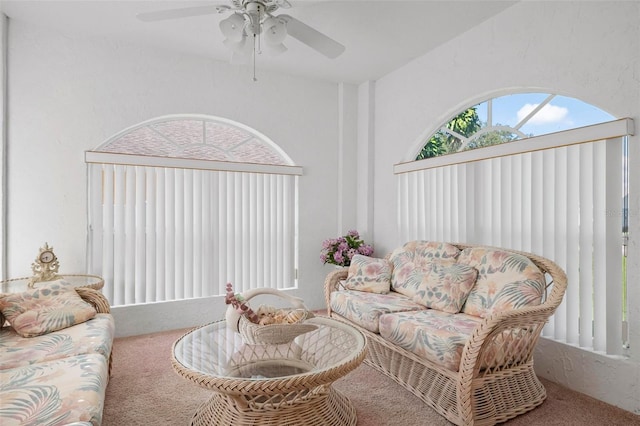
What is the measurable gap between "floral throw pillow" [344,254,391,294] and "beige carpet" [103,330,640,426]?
0.69 m

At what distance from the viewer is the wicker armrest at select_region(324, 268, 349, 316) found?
3178mm

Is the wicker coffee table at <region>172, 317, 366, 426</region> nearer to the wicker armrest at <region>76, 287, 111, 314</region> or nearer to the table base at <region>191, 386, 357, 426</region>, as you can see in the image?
the table base at <region>191, 386, 357, 426</region>

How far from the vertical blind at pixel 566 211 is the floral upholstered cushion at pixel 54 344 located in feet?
9.12

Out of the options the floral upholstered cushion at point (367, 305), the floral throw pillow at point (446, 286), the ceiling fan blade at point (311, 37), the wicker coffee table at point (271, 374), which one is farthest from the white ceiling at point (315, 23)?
the wicker coffee table at point (271, 374)

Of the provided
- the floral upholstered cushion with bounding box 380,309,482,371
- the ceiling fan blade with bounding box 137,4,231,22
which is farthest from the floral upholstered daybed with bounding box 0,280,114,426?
the ceiling fan blade with bounding box 137,4,231,22

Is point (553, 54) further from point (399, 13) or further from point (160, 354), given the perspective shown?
point (160, 354)

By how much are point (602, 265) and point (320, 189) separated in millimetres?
2803

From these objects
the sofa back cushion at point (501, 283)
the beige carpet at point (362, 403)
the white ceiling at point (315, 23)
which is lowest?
the beige carpet at point (362, 403)

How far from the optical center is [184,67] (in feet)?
11.9

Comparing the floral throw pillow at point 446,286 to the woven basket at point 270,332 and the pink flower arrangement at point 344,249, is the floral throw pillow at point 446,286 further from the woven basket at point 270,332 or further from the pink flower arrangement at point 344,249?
the pink flower arrangement at point 344,249

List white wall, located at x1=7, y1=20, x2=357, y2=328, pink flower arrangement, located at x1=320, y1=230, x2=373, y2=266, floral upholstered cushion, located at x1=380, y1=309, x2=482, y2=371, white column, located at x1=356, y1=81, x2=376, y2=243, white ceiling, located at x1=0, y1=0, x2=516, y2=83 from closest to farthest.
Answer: floral upholstered cushion, located at x1=380, y1=309, x2=482, y2=371 → white ceiling, located at x1=0, y1=0, x2=516, y2=83 → white wall, located at x1=7, y1=20, x2=357, y2=328 → pink flower arrangement, located at x1=320, y1=230, x2=373, y2=266 → white column, located at x1=356, y1=81, x2=376, y2=243

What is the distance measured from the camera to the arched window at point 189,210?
3.38m

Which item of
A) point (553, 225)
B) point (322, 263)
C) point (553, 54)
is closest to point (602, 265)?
point (553, 225)

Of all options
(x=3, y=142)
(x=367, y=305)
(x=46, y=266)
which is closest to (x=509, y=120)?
(x=367, y=305)
